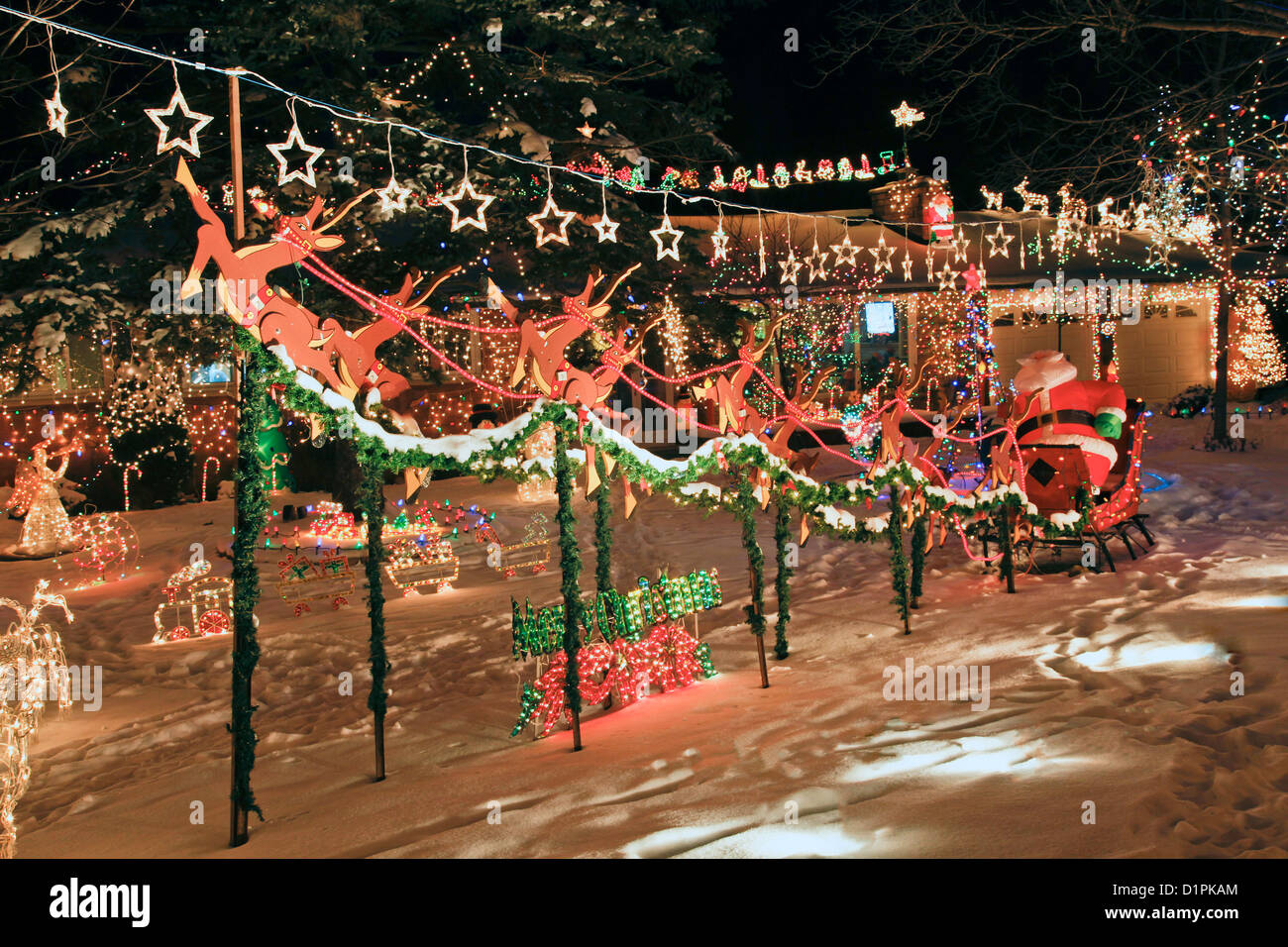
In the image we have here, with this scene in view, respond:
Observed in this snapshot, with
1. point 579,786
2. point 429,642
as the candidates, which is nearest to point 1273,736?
point 579,786

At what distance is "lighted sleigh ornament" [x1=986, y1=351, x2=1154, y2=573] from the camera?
1034 cm

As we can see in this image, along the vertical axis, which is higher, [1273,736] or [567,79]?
[567,79]

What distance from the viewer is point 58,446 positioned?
16781 millimetres

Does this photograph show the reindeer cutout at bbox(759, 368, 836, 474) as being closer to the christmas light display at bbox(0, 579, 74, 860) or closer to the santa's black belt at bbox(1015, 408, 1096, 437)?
the santa's black belt at bbox(1015, 408, 1096, 437)

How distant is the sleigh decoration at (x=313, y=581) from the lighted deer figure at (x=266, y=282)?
18.3 feet

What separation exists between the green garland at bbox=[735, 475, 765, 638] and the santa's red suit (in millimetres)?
4067

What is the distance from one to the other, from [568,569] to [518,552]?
672 centimetres

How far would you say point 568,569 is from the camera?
6355 mm

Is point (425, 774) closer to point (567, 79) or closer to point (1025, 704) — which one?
point (1025, 704)

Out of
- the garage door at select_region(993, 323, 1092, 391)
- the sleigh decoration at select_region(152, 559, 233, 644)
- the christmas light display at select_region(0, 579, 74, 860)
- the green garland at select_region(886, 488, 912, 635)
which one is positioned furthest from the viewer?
the garage door at select_region(993, 323, 1092, 391)

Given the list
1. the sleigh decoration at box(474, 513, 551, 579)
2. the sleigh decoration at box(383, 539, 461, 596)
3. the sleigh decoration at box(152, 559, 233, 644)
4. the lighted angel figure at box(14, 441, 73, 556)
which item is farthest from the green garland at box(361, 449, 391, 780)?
the lighted angel figure at box(14, 441, 73, 556)

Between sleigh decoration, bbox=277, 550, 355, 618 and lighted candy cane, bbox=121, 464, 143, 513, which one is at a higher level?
lighted candy cane, bbox=121, 464, 143, 513

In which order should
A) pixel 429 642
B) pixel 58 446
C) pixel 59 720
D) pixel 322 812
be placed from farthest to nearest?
pixel 58 446 < pixel 429 642 < pixel 59 720 < pixel 322 812

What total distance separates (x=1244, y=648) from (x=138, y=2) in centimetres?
1349
